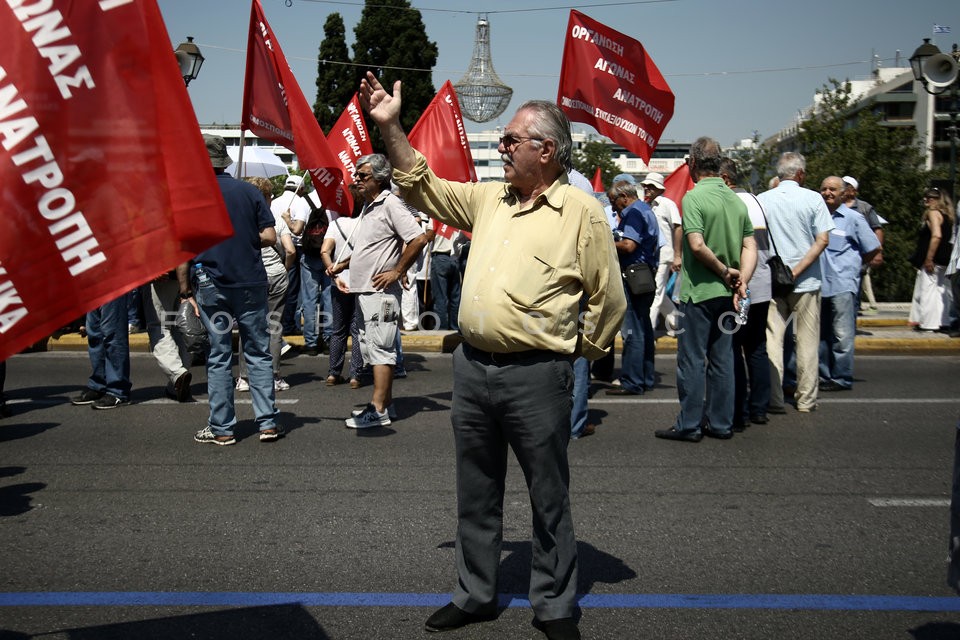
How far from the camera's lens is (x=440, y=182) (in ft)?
13.2

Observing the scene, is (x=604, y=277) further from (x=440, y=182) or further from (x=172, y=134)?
(x=172, y=134)

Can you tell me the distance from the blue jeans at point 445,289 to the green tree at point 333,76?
39109 mm

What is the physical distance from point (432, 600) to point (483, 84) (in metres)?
24.5

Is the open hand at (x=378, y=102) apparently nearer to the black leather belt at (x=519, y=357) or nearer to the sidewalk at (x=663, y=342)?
the black leather belt at (x=519, y=357)

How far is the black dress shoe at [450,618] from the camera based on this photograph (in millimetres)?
3859

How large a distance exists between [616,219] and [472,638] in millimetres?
7297

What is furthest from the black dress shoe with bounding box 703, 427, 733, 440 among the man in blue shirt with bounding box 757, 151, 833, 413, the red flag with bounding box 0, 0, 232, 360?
the red flag with bounding box 0, 0, 232, 360

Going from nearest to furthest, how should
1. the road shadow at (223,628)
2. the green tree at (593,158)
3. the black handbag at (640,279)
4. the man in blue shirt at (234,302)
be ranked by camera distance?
the road shadow at (223,628) < the man in blue shirt at (234,302) < the black handbag at (640,279) < the green tree at (593,158)

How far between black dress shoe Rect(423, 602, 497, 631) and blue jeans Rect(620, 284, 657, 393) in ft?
17.3

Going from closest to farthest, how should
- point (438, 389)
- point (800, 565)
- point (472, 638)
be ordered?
point (472, 638) < point (800, 565) < point (438, 389)

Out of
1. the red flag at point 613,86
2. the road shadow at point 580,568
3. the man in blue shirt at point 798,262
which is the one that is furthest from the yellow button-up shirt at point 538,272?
the red flag at point 613,86

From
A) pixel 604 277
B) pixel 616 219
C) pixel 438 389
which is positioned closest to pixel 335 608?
pixel 604 277

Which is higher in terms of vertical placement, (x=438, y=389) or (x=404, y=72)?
(x=404, y=72)

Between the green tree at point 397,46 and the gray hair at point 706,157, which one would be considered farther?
the green tree at point 397,46
